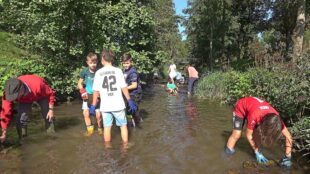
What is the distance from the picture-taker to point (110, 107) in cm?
827

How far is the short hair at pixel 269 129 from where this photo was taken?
23.1 feet

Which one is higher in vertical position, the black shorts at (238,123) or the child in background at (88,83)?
the child in background at (88,83)

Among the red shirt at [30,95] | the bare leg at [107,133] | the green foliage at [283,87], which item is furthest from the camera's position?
the green foliage at [283,87]

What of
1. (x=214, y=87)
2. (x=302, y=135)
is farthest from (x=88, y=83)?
(x=214, y=87)

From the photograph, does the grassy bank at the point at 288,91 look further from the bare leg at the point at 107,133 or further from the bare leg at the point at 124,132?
the bare leg at the point at 107,133

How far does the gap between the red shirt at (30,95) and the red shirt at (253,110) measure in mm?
3907

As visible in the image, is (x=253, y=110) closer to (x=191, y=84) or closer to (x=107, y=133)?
(x=107, y=133)

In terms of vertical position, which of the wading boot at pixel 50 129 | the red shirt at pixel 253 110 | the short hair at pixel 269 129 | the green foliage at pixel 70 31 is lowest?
the wading boot at pixel 50 129

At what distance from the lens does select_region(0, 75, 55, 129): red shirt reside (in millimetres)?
7633

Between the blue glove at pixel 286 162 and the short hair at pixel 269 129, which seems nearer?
the short hair at pixel 269 129

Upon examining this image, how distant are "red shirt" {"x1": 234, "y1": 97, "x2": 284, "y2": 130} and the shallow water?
32.7 inches

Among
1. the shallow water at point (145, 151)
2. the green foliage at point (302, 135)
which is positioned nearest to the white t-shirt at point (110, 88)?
the shallow water at point (145, 151)

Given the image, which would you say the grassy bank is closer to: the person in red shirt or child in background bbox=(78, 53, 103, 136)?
the person in red shirt

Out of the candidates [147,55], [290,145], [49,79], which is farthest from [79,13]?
[290,145]
